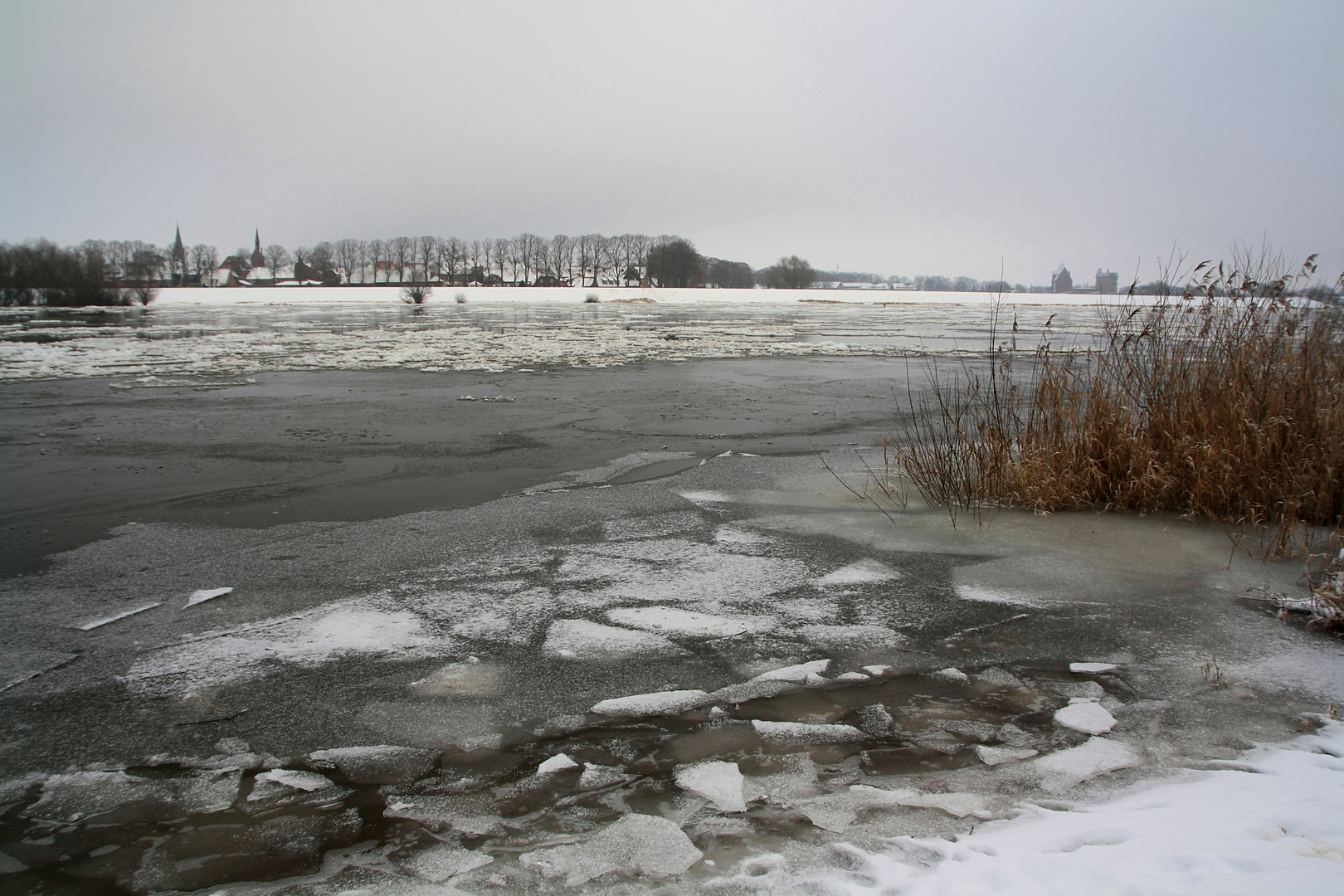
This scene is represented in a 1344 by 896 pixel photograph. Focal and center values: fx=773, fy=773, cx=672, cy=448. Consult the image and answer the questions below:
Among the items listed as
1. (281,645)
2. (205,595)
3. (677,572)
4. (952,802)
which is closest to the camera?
(952,802)

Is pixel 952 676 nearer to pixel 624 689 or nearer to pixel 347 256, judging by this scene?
pixel 624 689

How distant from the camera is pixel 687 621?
12.4 feet

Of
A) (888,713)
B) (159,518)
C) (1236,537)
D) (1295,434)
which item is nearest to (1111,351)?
(1295,434)

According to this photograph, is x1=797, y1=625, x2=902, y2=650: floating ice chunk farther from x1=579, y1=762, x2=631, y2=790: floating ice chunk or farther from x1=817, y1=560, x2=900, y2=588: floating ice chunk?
x1=579, y1=762, x2=631, y2=790: floating ice chunk

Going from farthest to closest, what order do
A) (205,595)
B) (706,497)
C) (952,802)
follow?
(706,497) < (205,595) < (952,802)

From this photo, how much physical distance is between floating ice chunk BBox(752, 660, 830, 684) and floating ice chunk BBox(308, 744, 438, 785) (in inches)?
52.7

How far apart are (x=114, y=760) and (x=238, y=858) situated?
82 centimetres

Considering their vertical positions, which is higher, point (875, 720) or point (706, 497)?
point (706, 497)

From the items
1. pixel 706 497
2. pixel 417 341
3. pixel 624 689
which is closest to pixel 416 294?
pixel 417 341

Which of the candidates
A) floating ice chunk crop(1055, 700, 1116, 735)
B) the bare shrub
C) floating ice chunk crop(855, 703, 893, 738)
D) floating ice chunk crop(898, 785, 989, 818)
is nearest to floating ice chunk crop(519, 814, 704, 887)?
floating ice chunk crop(898, 785, 989, 818)

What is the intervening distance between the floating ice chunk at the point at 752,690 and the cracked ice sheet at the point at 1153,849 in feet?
3.03

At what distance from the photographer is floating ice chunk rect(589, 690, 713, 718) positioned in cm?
297

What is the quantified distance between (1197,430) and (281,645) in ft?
19.6

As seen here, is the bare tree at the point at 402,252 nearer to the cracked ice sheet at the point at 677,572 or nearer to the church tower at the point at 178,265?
the church tower at the point at 178,265
